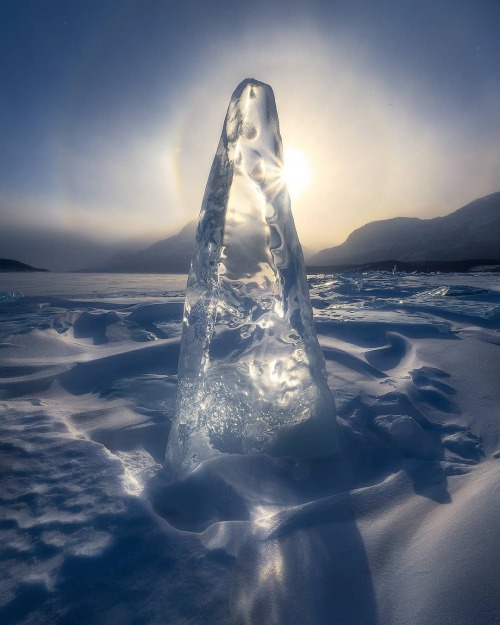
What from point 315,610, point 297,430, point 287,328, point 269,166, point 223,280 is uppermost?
point 269,166

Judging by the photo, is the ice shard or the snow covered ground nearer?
the snow covered ground

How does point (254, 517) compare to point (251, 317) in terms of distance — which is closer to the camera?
point (254, 517)

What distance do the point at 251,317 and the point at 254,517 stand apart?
79 centimetres

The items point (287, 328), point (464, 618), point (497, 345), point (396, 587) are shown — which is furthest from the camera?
point (497, 345)

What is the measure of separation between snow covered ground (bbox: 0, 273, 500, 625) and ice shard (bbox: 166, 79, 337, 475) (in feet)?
0.53

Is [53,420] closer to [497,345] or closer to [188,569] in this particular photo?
[188,569]

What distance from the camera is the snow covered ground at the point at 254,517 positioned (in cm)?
71

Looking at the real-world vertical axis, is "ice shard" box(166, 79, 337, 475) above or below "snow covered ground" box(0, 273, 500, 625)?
above

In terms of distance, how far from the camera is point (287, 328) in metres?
1.44

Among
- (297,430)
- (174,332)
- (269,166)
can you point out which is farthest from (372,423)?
(174,332)

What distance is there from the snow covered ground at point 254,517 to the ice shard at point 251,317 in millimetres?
162

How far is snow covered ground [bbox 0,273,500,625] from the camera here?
2.34 feet

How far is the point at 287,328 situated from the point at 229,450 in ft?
1.93

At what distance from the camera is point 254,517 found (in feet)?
3.28
